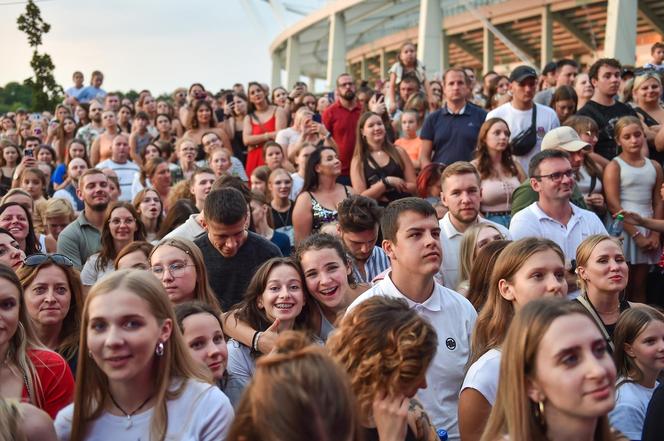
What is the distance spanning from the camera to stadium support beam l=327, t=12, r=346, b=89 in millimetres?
39844

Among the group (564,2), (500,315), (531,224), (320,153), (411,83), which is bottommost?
(500,315)

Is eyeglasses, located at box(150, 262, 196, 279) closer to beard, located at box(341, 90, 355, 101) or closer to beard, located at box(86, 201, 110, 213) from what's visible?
beard, located at box(86, 201, 110, 213)

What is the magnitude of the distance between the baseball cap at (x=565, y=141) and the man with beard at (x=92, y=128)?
8.97m

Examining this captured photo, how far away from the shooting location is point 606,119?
338 inches

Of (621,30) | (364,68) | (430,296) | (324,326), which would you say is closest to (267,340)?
(324,326)

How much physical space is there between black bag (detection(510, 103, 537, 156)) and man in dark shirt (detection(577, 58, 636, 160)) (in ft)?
2.16

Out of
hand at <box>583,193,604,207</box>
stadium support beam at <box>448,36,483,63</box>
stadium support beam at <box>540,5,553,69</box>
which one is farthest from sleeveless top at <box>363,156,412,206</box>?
stadium support beam at <box>448,36,483,63</box>

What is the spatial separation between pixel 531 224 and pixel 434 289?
1927 millimetres

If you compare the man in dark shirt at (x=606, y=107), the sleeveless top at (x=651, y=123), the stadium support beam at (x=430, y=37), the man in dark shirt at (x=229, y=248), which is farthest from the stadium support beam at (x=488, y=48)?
the man in dark shirt at (x=229, y=248)

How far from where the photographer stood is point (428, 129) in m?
9.18

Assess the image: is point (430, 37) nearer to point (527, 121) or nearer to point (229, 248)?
point (527, 121)

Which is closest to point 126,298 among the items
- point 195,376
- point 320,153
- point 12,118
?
point 195,376

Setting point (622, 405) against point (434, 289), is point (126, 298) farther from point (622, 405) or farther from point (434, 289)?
point (622, 405)

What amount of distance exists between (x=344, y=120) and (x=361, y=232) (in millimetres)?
4905
